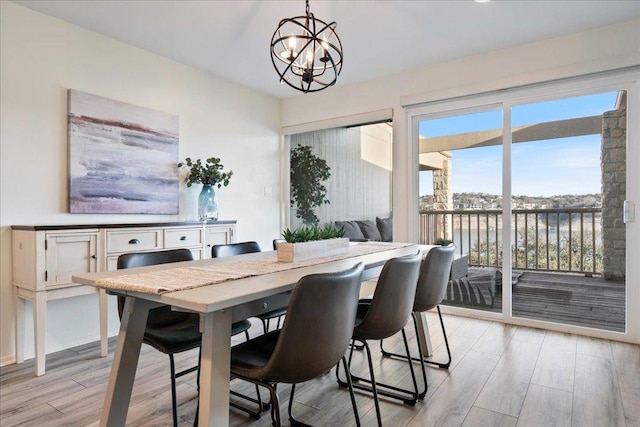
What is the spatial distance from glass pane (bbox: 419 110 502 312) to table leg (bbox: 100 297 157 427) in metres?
2.86

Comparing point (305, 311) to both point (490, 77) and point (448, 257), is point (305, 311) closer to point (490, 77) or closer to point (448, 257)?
point (448, 257)

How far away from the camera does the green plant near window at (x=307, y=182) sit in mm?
4953

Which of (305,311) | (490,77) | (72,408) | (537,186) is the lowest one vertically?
(72,408)

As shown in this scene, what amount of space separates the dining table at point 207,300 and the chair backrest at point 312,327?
15cm

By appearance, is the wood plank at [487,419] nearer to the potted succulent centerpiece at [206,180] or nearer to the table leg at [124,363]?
the table leg at [124,363]

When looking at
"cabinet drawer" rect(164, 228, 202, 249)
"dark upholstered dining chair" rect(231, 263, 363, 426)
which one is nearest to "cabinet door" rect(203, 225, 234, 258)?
"cabinet drawer" rect(164, 228, 202, 249)

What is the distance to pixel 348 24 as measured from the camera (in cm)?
308

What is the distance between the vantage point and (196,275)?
159cm

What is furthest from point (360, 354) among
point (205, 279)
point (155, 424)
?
point (205, 279)

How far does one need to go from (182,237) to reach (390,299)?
2203 mm

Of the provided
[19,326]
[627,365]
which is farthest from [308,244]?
[627,365]

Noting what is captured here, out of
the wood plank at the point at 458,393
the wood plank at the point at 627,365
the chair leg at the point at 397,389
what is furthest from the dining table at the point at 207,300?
the wood plank at the point at 627,365

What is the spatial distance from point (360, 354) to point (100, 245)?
6.76ft

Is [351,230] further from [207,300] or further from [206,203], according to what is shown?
[207,300]
